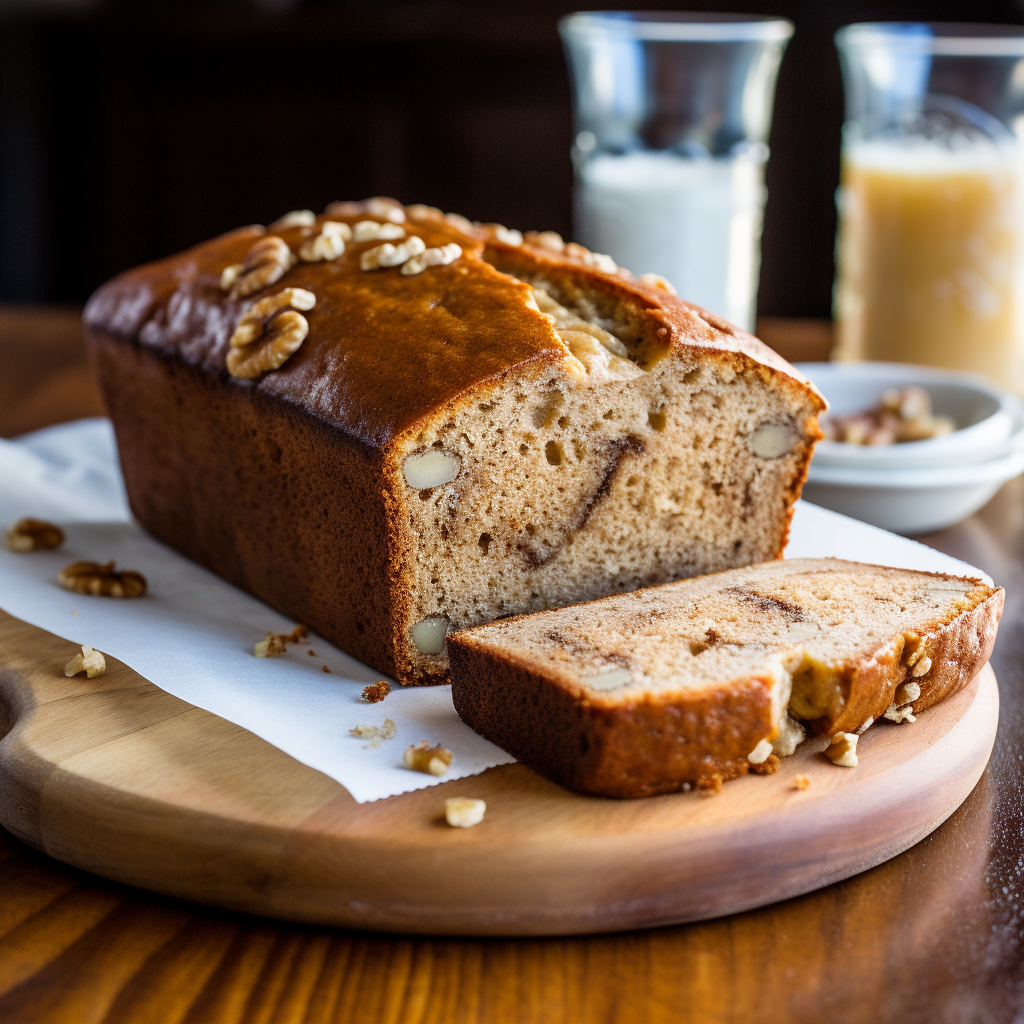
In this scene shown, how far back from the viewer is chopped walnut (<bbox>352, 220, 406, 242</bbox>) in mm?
2318

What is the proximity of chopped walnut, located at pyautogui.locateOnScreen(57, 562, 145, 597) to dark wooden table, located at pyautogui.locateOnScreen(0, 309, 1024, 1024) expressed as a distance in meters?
0.74

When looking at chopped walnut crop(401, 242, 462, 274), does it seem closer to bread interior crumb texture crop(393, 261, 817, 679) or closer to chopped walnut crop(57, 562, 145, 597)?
bread interior crumb texture crop(393, 261, 817, 679)

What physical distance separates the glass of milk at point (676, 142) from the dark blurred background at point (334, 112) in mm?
3111

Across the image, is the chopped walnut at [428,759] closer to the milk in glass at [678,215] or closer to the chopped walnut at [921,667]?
the chopped walnut at [921,667]

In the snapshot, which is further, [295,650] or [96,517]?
[96,517]

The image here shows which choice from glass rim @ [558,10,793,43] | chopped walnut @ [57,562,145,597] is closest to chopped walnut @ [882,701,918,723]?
chopped walnut @ [57,562,145,597]

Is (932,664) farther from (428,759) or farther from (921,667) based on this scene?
(428,759)

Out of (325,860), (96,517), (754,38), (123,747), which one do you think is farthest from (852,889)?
(754,38)

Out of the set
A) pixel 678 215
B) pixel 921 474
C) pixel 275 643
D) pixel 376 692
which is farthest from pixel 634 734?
pixel 678 215

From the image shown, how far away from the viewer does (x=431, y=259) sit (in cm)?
217

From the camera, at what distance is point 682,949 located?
4.55 feet

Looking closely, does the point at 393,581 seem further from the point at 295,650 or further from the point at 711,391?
the point at 711,391

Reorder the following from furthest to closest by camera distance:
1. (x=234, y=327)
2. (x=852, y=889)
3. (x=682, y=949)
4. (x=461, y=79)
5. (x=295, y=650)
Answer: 1. (x=461, y=79)
2. (x=234, y=327)
3. (x=295, y=650)
4. (x=852, y=889)
5. (x=682, y=949)

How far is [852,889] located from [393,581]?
2.62 ft
